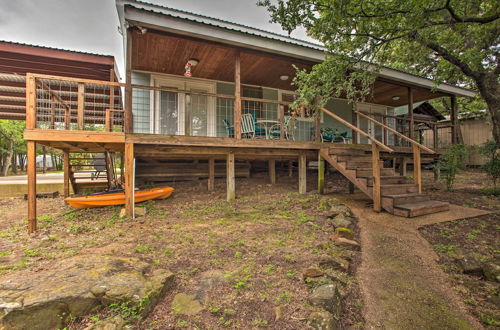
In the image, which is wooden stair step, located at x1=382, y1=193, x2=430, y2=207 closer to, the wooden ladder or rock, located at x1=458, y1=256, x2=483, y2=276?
the wooden ladder

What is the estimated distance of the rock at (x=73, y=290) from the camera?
177 cm

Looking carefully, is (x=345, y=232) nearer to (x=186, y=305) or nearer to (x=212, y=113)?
(x=186, y=305)

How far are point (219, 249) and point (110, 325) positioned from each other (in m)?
1.59

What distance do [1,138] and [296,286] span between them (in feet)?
79.4

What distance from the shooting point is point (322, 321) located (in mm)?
1897

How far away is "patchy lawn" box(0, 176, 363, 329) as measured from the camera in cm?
205

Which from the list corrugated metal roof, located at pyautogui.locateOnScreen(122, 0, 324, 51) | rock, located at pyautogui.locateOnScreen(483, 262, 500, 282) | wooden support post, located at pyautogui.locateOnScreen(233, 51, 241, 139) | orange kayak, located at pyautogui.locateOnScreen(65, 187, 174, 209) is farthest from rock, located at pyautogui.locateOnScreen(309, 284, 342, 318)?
corrugated metal roof, located at pyautogui.locateOnScreen(122, 0, 324, 51)

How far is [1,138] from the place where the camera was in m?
17.5

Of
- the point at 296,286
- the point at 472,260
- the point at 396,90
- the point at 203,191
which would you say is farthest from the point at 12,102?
the point at 396,90

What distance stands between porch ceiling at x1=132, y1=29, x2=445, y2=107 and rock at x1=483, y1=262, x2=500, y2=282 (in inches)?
224

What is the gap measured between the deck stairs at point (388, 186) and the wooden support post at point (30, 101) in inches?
242

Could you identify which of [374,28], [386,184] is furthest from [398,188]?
[374,28]

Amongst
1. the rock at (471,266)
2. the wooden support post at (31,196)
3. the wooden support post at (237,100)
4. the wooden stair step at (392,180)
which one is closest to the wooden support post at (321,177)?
the wooden stair step at (392,180)

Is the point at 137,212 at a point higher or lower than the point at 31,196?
lower
